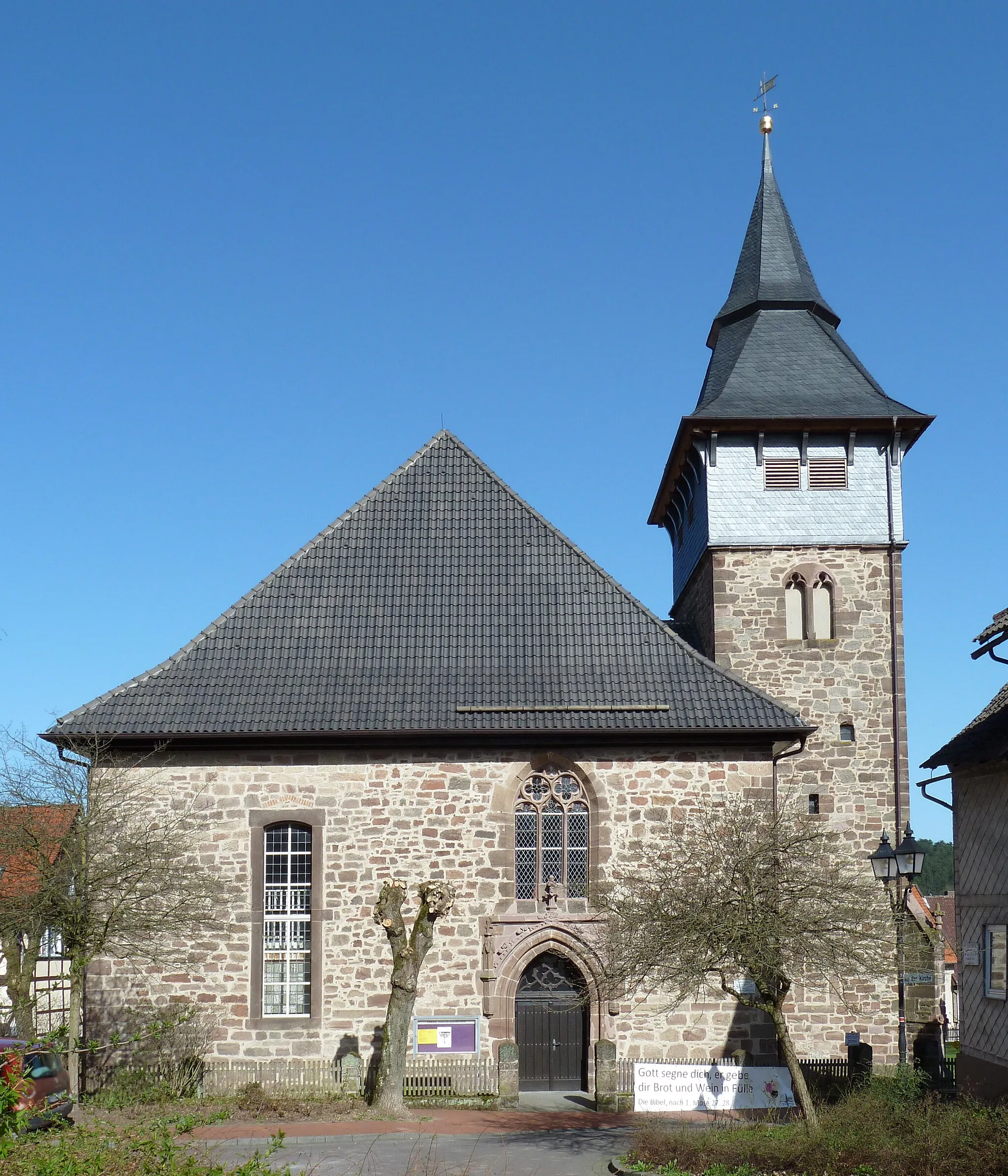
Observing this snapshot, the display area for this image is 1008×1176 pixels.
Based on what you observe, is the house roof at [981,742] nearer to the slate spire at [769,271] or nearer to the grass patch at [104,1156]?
the slate spire at [769,271]

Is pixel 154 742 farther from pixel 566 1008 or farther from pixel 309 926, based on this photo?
pixel 566 1008

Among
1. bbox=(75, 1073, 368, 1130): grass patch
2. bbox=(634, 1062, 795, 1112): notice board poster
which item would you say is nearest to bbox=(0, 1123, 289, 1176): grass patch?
bbox=(75, 1073, 368, 1130): grass patch

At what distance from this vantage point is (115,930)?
16859mm

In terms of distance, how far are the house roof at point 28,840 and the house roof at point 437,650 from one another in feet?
3.94

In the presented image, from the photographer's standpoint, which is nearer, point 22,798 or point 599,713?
point 22,798

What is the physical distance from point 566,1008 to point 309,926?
3939 millimetres

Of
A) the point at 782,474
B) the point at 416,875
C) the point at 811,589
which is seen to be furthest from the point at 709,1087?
the point at 782,474

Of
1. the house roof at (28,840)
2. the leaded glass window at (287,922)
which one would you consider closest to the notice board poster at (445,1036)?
the leaded glass window at (287,922)

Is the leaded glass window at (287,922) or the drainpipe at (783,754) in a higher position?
the drainpipe at (783,754)

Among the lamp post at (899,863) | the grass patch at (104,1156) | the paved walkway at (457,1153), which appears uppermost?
the lamp post at (899,863)

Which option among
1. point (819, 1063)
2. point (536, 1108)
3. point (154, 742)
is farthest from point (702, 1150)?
point (154, 742)

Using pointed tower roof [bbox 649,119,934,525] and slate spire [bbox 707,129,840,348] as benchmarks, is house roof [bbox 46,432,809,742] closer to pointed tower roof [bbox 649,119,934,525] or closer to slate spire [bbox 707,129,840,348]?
pointed tower roof [bbox 649,119,934,525]

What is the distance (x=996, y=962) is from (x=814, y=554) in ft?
25.9

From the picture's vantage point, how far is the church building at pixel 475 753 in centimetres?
1873
